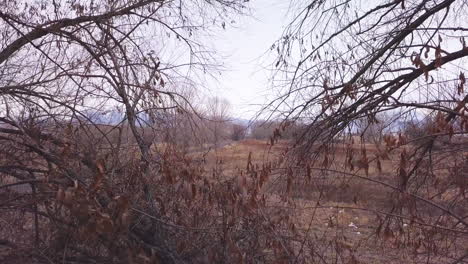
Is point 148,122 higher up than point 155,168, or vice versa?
point 148,122

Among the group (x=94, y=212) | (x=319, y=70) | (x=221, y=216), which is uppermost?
(x=319, y=70)

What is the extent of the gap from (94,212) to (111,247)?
1.34 metres

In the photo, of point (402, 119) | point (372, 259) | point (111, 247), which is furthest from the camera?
point (372, 259)

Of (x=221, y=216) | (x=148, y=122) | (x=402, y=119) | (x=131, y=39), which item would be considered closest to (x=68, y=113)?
(x=148, y=122)

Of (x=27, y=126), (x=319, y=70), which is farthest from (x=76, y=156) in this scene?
(x=319, y=70)

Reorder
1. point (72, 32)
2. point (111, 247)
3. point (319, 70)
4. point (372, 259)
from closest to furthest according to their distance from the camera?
point (111, 247)
point (319, 70)
point (72, 32)
point (372, 259)

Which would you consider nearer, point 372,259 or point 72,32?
point 72,32

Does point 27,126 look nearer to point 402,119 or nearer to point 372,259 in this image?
point 402,119

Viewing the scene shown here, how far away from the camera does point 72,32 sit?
560 centimetres

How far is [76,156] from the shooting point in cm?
430

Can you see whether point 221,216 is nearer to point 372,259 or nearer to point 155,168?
point 155,168

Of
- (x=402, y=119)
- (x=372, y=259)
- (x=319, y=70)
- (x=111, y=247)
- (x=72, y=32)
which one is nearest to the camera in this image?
(x=111, y=247)

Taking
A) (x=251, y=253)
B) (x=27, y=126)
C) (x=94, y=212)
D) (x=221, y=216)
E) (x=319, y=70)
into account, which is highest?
(x=319, y=70)

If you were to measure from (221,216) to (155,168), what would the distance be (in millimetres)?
889
